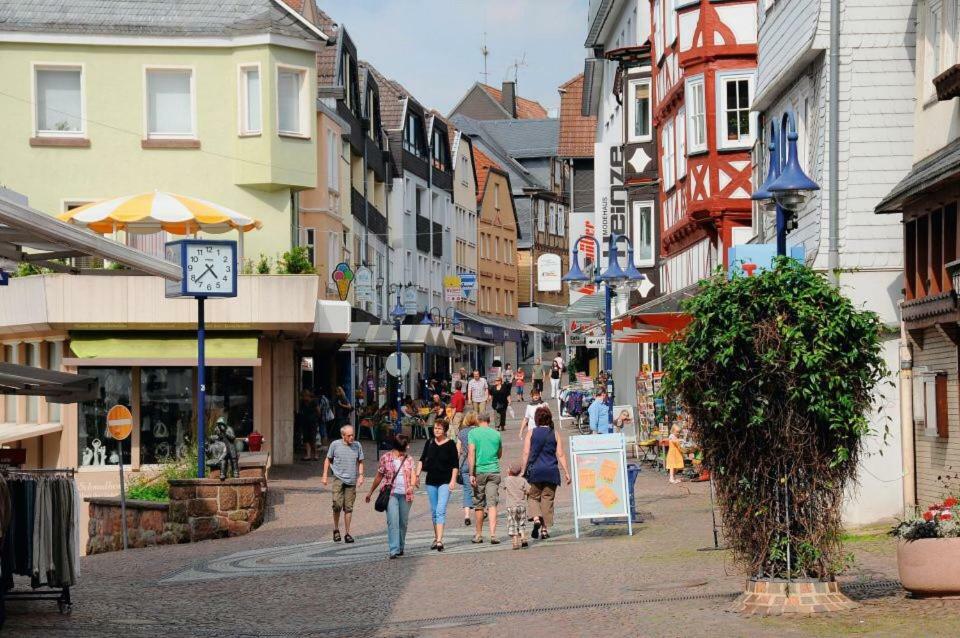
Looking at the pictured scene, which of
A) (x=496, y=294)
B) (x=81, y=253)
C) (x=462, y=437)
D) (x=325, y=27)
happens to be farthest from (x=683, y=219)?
(x=496, y=294)

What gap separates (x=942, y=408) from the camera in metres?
19.1

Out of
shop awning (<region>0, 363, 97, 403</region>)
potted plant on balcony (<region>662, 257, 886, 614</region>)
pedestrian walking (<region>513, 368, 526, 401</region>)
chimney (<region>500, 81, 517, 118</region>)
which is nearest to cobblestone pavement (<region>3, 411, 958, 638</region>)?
potted plant on balcony (<region>662, 257, 886, 614</region>)

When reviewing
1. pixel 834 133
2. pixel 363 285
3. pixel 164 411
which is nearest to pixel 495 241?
pixel 363 285

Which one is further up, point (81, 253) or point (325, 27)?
point (325, 27)

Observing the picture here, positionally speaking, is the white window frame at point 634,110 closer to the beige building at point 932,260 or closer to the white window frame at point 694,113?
the white window frame at point 694,113

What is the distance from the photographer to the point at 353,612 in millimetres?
15438

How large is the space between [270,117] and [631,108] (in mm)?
13961

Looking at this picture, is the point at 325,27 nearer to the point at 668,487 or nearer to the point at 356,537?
the point at 668,487

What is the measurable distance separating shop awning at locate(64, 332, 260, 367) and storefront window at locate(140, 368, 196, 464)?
29.2 inches

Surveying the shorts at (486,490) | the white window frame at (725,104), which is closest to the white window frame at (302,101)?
the white window frame at (725,104)

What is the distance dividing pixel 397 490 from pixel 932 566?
905cm

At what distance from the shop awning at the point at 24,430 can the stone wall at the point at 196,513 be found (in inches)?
269

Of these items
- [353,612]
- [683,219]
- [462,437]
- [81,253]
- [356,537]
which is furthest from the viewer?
[683,219]

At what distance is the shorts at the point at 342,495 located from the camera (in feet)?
76.6
